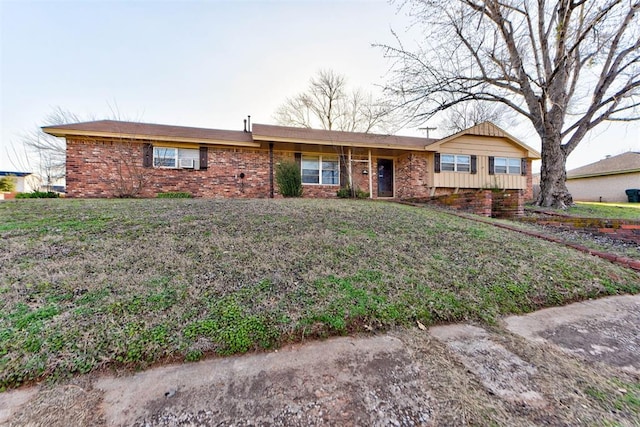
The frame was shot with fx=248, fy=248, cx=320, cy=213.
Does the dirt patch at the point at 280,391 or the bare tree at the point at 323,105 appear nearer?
the dirt patch at the point at 280,391

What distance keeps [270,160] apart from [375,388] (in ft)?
32.6

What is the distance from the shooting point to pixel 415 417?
1.26 meters

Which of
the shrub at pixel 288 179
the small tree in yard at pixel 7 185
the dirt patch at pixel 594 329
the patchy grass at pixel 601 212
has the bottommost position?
the dirt patch at pixel 594 329

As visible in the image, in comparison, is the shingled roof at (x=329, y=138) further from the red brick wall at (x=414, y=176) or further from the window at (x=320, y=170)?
the window at (x=320, y=170)

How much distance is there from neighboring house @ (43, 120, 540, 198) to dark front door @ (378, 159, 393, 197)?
51 millimetres

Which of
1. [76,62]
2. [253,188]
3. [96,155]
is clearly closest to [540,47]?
[253,188]

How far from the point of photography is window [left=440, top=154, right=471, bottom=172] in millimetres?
12180

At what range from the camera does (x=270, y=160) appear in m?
10.5

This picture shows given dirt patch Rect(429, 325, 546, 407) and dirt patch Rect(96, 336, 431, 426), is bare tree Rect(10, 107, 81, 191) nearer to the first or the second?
dirt patch Rect(96, 336, 431, 426)

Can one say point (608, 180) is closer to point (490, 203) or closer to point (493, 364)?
point (490, 203)

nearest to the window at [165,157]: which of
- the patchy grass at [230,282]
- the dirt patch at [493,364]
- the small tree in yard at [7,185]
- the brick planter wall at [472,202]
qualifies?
the patchy grass at [230,282]

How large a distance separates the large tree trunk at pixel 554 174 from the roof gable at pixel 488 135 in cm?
352

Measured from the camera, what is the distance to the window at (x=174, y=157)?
953cm

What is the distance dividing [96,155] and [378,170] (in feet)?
38.0
